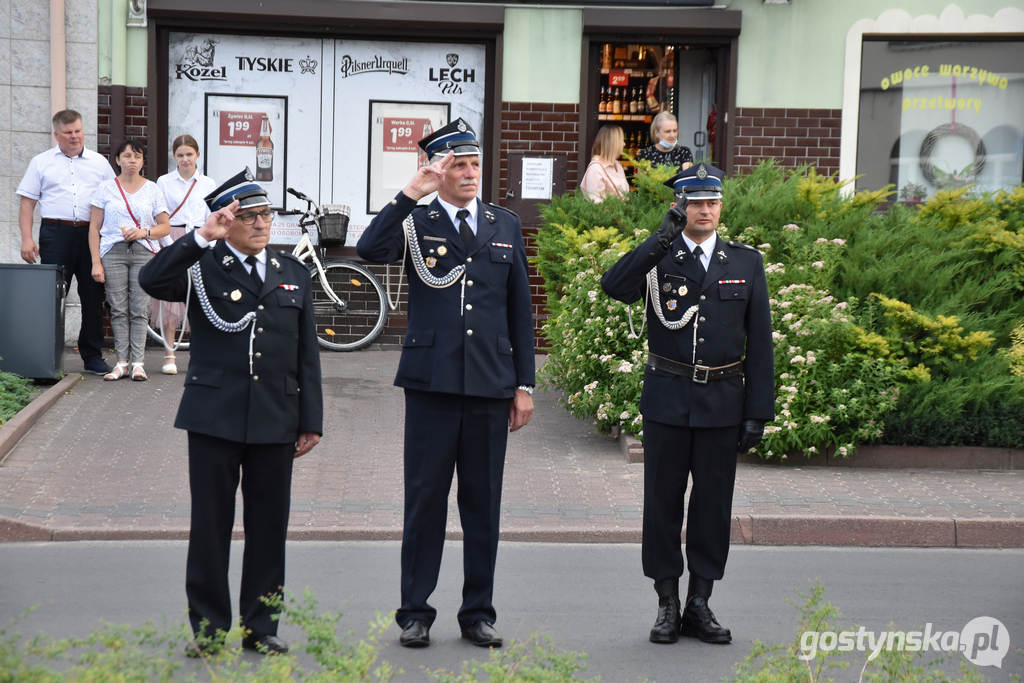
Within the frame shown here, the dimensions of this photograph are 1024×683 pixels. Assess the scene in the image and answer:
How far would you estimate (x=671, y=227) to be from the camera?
5727 millimetres

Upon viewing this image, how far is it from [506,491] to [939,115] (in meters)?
8.47

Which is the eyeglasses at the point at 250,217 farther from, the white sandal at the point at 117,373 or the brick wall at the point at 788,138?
the brick wall at the point at 788,138

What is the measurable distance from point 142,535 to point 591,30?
840 centimetres

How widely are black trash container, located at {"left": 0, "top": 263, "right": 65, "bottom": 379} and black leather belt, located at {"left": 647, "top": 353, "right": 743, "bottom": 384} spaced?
677cm

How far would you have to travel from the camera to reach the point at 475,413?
5762 millimetres

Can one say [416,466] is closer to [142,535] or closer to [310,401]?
[310,401]

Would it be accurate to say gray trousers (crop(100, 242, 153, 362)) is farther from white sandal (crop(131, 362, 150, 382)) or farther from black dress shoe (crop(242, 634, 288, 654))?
black dress shoe (crop(242, 634, 288, 654))

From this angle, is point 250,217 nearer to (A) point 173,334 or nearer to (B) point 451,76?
(A) point 173,334

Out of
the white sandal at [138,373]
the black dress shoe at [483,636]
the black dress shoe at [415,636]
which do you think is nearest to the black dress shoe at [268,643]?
the black dress shoe at [415,636]

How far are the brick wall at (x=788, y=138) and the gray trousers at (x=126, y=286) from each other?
6.42 metres

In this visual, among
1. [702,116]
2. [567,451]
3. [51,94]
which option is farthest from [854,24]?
[51,94]

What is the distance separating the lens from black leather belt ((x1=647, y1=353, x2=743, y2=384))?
592 centimetres

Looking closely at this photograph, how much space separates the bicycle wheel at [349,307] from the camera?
45.3ft

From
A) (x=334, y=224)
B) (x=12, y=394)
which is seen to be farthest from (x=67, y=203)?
(x=334, y=224)
